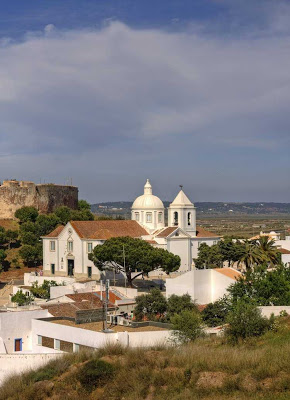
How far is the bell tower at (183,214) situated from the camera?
160ft

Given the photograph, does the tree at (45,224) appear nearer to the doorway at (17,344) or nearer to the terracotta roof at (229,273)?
the terracotta roof at (229,273)

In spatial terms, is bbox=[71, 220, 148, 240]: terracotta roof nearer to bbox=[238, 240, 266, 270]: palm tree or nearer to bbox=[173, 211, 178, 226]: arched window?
bbox=[173, 211, 178, 226]: arched window

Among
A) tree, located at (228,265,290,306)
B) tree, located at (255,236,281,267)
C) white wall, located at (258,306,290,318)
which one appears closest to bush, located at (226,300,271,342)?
white wall, located at (258,306,290,318)

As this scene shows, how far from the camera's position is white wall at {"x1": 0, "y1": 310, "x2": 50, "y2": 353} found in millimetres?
24250

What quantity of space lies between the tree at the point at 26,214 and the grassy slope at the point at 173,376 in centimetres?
4521

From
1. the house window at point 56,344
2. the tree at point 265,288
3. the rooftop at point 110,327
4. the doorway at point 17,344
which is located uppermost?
the tree at point 265,288

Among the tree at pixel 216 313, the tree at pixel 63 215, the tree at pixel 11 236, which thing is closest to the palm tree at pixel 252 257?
the tree at pixel 216 313

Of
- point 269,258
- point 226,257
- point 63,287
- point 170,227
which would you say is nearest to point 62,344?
point 63,287

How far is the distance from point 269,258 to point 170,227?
551 inches

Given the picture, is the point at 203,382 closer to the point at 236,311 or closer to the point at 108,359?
the point at 108,359

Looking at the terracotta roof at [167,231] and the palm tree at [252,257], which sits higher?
the terracotta roof at [167,231]

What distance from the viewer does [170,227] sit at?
155 ft

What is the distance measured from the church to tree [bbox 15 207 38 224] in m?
14.8

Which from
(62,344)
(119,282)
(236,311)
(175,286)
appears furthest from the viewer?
(119,282)
